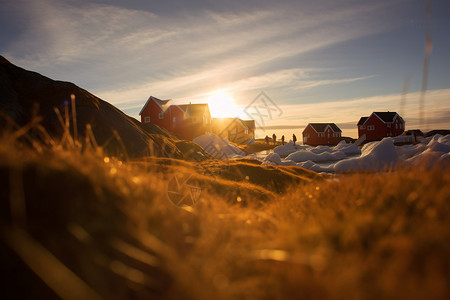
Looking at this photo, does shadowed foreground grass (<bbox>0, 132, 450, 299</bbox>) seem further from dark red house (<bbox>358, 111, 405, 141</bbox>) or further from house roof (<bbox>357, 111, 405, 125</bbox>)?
house roof (<bbox>357, 111, 405, 125</bbox>)

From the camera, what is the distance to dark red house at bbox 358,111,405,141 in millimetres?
63312

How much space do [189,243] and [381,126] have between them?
7197cm

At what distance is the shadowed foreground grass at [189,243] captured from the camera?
2.05 meters

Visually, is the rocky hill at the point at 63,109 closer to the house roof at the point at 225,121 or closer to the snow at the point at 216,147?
the snow at the point at 216,147

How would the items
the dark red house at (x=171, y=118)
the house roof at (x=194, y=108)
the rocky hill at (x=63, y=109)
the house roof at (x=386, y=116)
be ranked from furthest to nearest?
the house roof at (x=386, y=116) → the house roof at (x=194, y=108) → the dark red house at (x=171, y=118) → the rocky hill at (x=63, y=109)

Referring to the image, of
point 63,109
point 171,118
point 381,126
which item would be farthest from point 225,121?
point 63,109

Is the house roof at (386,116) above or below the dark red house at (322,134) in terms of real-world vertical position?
above

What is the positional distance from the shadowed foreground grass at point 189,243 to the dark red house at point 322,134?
71.9 m

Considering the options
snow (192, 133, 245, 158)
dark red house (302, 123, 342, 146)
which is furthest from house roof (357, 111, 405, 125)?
snow (192, 133, 245, 158)

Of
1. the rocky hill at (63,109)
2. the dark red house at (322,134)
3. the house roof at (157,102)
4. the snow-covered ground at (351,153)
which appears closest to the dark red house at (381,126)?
the dark red house at (322,134)

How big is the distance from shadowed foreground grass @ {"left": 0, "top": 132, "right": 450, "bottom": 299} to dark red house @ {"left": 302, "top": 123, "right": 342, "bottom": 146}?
236 feet

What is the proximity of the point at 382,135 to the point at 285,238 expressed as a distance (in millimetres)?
71284

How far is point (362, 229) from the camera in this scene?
2.69 metres

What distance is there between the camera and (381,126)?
6406 cm
